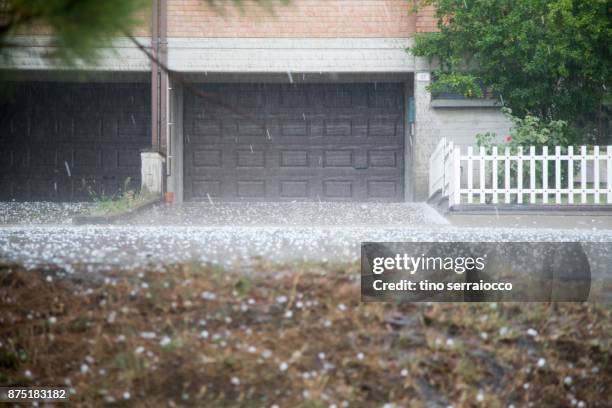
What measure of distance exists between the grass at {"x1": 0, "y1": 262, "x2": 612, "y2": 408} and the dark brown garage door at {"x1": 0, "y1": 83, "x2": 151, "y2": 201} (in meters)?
11.2

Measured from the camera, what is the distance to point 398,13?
43.6ft

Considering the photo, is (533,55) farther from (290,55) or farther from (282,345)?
(282,345)

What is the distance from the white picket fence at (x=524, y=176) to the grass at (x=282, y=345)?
→ 260 inches

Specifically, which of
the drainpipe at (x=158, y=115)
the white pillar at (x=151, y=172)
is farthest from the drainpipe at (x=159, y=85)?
the white pillar at (x=151, y=172)

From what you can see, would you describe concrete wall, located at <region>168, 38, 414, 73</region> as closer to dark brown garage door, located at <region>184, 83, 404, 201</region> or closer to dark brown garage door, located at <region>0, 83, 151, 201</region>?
dark brown garage door, located at <region>184, 83, 404, 201</region>

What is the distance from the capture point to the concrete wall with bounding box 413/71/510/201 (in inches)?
510

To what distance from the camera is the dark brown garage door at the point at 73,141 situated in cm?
1452

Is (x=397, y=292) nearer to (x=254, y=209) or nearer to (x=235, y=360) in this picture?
(x=235, y=360)

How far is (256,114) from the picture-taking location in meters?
14.2

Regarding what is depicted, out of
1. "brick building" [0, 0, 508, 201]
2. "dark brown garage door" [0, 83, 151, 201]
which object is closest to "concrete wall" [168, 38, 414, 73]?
"brick building" [0, 0, 508, 201]

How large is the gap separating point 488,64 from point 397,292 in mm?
9137

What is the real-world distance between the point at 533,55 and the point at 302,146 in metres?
5.12

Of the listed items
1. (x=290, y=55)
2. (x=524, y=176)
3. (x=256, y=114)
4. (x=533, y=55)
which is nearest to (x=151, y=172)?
(x=256, y=114)

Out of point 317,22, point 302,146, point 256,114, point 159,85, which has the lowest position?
point 302,146
